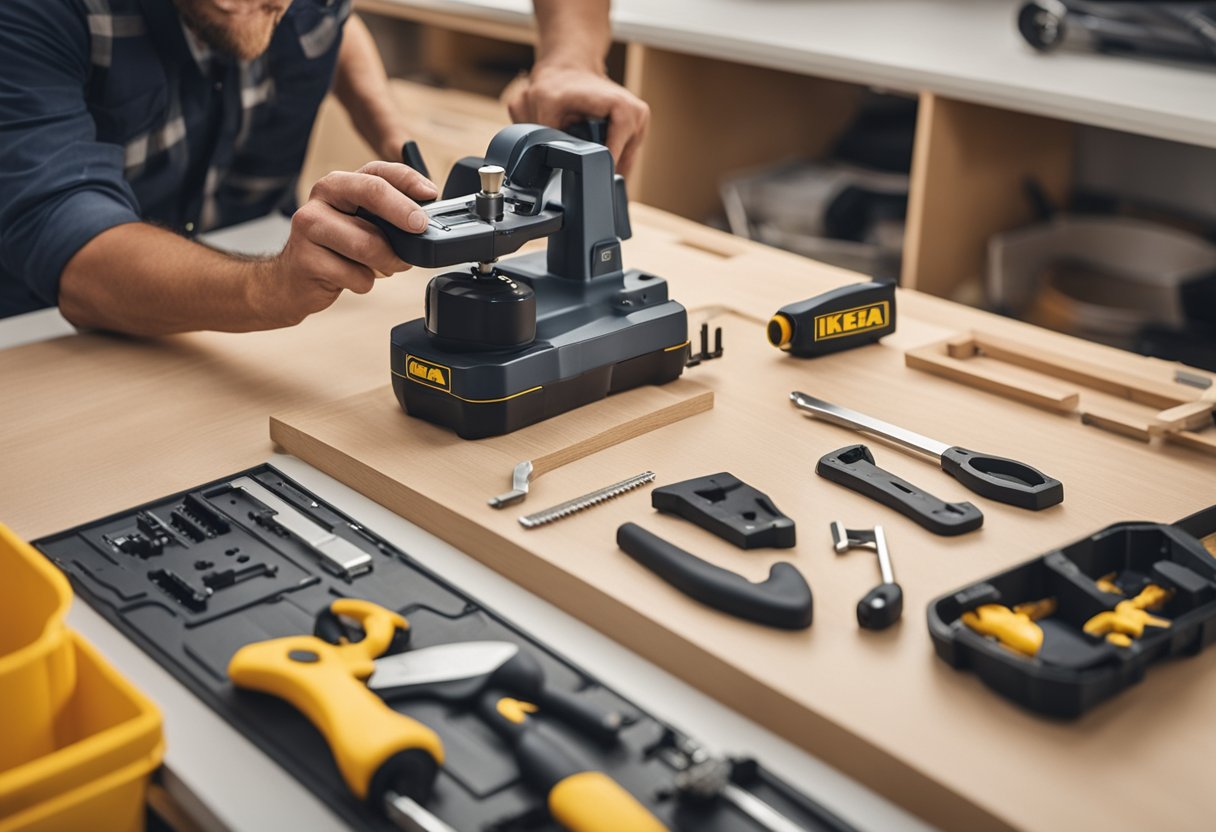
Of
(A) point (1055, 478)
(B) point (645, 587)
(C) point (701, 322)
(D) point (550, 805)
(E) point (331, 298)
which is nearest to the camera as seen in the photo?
(D) point (550, 805)

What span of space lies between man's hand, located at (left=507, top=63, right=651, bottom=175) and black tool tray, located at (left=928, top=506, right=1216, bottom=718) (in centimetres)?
65

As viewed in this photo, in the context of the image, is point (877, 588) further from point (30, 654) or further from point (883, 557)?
point (30, 654)

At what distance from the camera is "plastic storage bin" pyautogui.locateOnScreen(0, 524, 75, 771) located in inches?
24.3

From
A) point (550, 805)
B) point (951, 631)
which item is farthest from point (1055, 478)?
point (550, 805)

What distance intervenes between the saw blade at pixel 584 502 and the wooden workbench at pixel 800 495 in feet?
0.04

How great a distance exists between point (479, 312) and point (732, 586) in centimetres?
31

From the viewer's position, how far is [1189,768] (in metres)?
0.65

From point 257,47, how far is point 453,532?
Result: 764 mm

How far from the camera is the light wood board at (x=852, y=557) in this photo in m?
0.64

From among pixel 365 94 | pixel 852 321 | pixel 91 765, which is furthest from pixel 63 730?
pixel 365 94

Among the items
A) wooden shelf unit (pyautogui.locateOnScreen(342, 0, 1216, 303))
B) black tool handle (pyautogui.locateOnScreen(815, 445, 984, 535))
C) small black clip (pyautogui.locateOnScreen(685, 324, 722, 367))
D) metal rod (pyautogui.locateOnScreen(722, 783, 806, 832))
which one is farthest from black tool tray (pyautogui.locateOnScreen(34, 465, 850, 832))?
wooden shelf unit (pyautogui.locateOnScreen(342, 0, 1216, 303))

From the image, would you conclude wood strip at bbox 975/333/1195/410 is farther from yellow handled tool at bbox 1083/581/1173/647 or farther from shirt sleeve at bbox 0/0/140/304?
shirt sleeve at bbox 0/0/140/304

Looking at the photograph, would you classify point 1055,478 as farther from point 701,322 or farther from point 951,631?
point 701,322

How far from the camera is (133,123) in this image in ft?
4.66
